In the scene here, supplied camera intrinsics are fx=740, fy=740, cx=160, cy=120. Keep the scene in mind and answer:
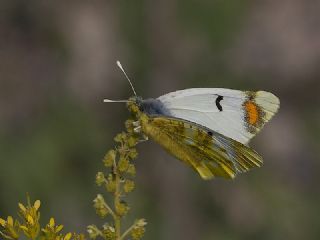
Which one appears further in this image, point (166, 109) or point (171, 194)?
point (171, 194)

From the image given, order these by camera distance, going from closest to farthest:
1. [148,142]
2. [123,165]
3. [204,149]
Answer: [123,165] < [204,149] < [148,142]

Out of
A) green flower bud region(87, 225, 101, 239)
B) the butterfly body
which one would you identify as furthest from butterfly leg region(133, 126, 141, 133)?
green flower bud region(87, 225, 101, 239)

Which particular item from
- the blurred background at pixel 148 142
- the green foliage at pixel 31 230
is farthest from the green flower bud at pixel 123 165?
the blurred background at pixel 148 142

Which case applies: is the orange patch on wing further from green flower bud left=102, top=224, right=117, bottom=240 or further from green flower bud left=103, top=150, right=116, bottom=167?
green flower bud left=102, top=224, right=117, bottom=240

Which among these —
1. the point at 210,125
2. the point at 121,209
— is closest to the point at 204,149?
the point at 210,125

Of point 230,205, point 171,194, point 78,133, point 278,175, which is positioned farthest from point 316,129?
point 78,133

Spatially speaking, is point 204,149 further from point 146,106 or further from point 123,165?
point 123,165

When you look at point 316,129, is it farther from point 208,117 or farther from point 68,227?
point 208,117
